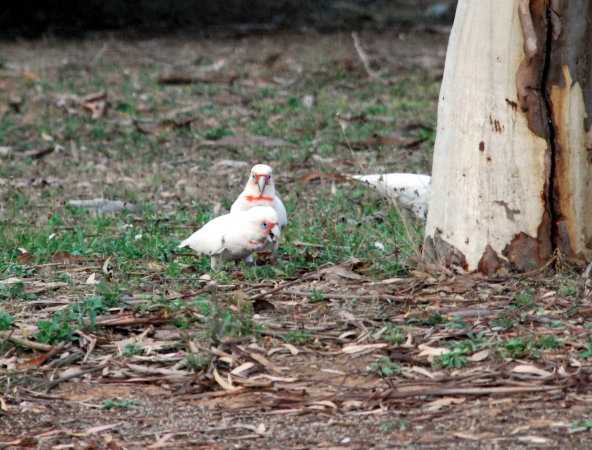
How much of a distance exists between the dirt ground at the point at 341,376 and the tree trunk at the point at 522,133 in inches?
8.8

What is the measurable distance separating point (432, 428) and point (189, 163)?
5.99 meters

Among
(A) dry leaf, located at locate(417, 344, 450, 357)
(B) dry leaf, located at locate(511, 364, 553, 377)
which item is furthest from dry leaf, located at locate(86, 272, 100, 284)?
(B) dry leaf, located at locate(511, 364, 553, 377)

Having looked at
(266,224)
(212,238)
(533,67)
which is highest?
(533,67)

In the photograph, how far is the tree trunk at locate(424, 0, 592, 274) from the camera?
4598mm

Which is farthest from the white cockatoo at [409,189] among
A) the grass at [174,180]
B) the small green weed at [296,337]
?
the small green weed at [296,337]

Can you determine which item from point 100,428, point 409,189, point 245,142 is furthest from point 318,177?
point 100,428

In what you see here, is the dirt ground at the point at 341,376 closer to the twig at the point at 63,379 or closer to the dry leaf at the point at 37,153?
the twig at the point at 63,379

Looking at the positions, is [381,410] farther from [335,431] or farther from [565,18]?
[565,18]

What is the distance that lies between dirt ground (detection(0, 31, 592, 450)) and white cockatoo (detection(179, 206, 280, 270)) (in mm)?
245

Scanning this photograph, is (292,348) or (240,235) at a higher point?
(240,235)

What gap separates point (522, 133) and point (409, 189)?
2.02 metres

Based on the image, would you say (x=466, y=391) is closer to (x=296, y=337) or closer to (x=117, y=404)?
(x=296, y=337)

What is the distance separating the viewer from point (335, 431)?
3.46m

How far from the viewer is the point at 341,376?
12.7 ft
